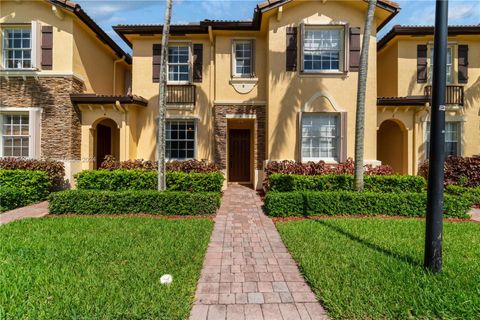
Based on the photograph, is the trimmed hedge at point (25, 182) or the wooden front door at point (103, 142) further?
the wooden front door at point (103, 142)

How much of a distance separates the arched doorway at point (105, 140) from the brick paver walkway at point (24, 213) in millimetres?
3866

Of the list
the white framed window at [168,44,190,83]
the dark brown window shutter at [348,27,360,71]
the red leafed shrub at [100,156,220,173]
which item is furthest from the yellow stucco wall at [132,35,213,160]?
the dark brown window shutter at [348,27,360,71]

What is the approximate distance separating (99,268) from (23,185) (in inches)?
284

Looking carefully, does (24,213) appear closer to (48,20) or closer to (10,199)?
(10,199)

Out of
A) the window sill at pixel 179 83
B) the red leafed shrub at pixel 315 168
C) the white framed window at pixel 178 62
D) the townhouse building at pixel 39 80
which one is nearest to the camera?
the red leafed shrub at pixel 315 168

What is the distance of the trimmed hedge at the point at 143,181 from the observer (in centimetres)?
891

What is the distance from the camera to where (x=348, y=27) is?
10094 mm

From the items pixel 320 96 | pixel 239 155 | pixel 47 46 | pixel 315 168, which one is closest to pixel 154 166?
pixel 239 155

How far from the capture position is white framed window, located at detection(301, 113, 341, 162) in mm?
10523

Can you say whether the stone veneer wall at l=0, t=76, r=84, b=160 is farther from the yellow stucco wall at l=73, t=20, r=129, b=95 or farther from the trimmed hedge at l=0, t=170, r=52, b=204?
the trimmed hedge at l=0, t=170, r=52, b=204

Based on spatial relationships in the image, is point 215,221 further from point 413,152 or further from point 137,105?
point 413,152

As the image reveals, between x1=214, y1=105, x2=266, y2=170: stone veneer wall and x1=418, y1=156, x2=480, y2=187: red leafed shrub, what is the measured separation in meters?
7.24

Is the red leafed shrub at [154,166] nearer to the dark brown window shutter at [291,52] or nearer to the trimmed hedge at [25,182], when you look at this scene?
the trimmed hedge at [25,182]

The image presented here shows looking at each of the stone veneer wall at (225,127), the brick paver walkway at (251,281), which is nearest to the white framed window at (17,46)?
the stone veneer wall at (225,127)
